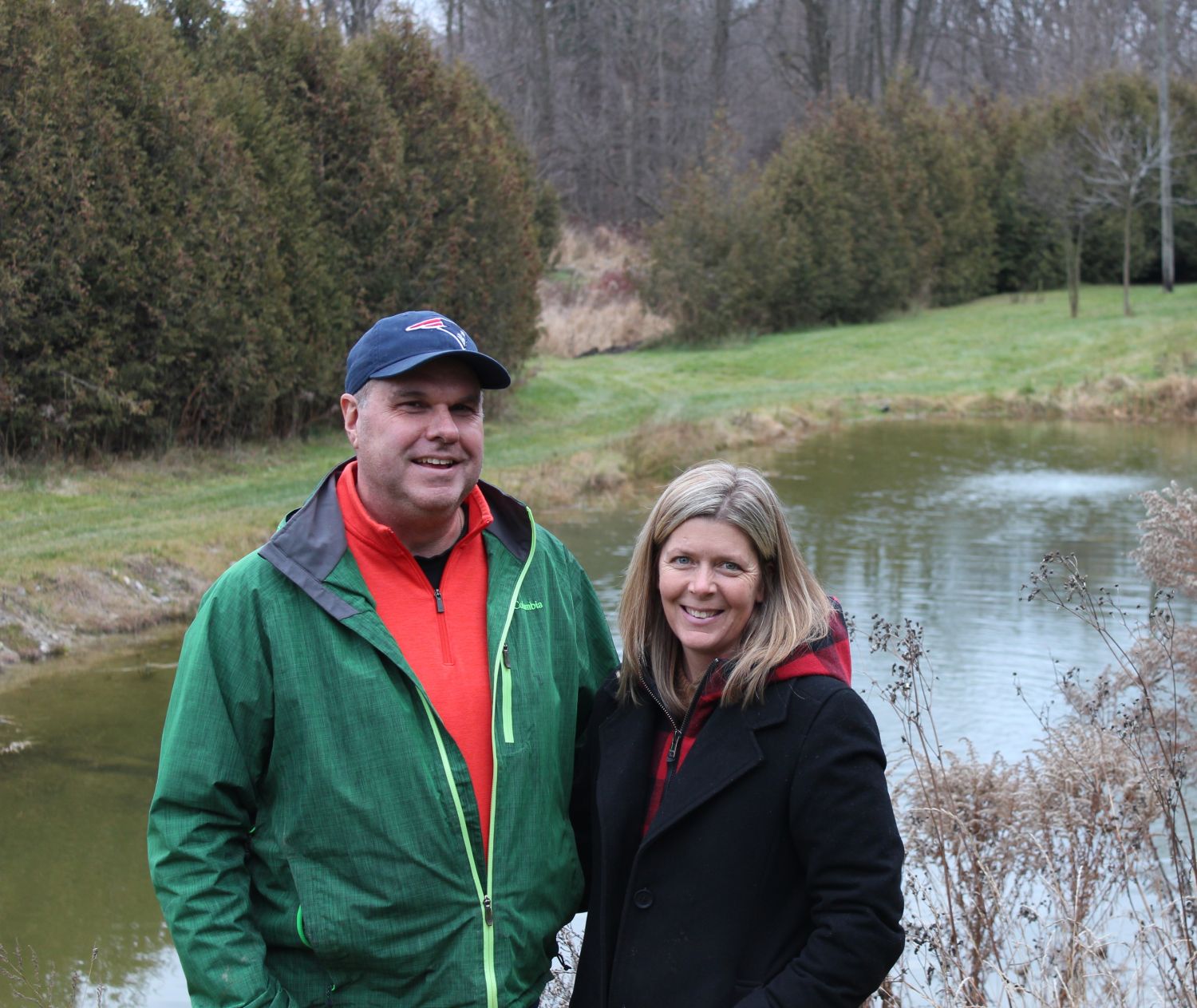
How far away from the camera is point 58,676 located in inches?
346

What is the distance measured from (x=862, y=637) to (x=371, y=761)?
671 cm

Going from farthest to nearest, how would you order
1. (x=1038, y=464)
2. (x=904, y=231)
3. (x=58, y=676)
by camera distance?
(x=904, y=231) < (x=1038, y=464) < (x=58, y=676)

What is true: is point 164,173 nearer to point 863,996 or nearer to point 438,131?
point 438,131

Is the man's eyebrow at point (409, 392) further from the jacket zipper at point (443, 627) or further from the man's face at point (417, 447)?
the jacket zipper at point (443, 627)

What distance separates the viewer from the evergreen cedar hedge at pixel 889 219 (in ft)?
118

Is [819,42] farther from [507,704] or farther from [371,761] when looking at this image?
[371,761]

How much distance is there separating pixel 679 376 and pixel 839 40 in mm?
33851

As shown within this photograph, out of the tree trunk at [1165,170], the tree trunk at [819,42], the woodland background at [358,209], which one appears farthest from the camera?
the tree trunk at [819,42]

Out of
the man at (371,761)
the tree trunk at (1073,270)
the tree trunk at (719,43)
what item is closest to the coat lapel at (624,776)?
the man at (371,761)

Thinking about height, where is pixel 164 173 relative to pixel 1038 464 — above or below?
above

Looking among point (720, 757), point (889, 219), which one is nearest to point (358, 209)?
point (720, 757)

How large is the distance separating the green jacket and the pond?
2128 millimetres

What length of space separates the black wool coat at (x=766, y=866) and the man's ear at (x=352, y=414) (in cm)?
90

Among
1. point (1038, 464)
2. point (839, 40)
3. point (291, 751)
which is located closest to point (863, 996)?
point (291, 751)
